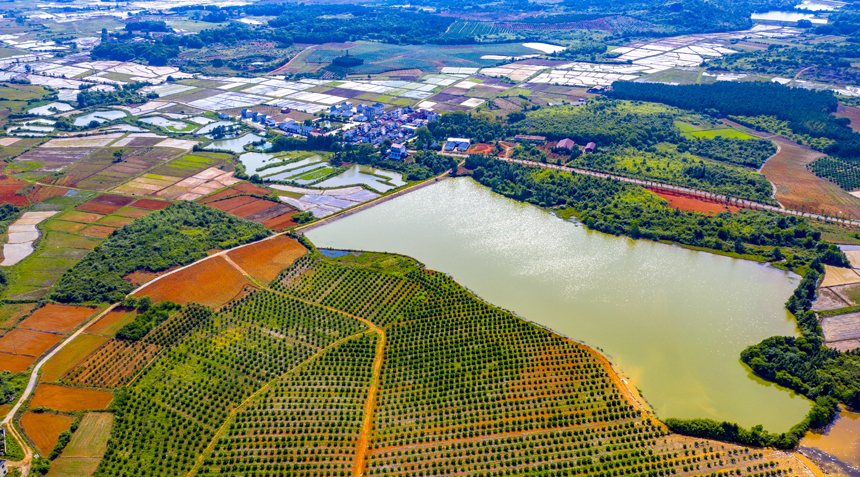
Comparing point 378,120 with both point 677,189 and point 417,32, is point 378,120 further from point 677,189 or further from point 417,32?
point 417,32

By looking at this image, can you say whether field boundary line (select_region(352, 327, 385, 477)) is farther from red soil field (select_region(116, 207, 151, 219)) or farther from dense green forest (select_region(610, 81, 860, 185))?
dense green forest (select_region(610, 81, 860, 185))

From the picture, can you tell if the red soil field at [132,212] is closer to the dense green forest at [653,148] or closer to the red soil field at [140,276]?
the red soil field at [140,276]

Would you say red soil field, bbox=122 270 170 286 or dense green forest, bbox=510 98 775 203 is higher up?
dense green forest, bbox=510 98 775 203

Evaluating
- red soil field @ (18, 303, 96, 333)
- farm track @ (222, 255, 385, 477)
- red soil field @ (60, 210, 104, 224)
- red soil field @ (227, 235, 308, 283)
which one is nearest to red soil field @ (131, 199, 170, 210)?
red soil field @ (60, 210, 104, 224)

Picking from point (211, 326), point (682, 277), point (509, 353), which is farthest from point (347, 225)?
point (682, 277)

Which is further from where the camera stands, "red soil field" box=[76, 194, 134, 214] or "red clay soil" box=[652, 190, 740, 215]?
"red soil field" box=[76, 194, 134, 214]
